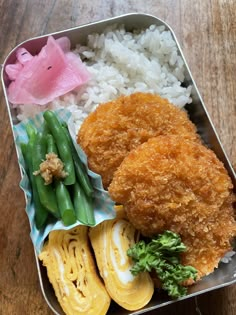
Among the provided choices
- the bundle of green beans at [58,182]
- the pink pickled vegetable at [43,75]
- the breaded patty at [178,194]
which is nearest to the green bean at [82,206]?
the bundle of green beans at [58,182]

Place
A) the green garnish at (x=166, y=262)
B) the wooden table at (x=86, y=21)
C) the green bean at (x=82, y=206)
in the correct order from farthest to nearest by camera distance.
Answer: the wooden table at (x=86, y=21) < the green bean at (x=82, y=206) < the green garnish at (x=166, y=262)

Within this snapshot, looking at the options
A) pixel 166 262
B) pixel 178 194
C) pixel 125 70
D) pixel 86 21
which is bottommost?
pixel 166 262

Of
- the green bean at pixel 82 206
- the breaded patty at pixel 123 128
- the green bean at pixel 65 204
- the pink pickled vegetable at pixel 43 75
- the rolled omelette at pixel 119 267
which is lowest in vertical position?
the rolled omelette at pixel 119 267

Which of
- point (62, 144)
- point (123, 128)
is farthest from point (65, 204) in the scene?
point (123, 128)

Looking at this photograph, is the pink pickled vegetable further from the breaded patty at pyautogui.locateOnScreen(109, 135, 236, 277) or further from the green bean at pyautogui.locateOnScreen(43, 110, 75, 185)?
the breaded patty at pyautogui.locateOnScreen(109, 135, 236, 277)

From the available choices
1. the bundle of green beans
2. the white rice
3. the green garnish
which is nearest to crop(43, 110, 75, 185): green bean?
the bundle of green beans

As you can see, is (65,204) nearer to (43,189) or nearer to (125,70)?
(43,189)

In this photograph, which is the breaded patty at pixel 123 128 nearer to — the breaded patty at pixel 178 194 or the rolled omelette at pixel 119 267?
the breaded patty at pixel 178 194
